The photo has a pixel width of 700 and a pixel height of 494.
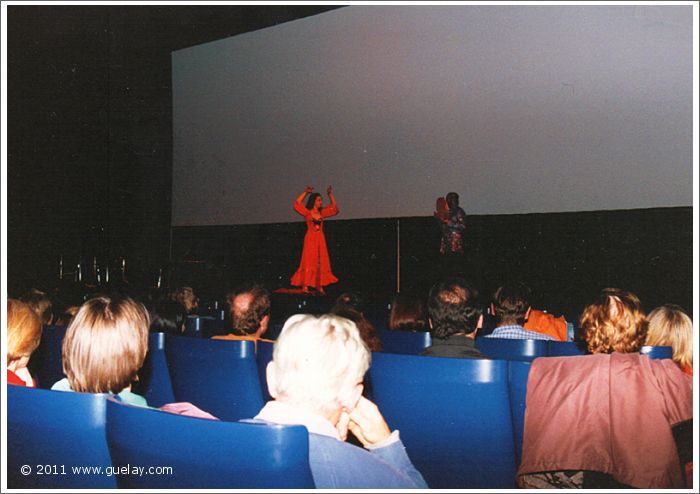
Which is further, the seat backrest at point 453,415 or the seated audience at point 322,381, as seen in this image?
the seat backrest at point 453,415

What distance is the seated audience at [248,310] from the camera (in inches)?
103

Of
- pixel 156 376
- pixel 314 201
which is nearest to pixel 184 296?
pixel 156 376

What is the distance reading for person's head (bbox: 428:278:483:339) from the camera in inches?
88.7

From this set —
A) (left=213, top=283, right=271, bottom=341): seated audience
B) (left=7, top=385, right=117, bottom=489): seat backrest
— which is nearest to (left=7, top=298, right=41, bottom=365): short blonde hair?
(left=7, top=385, right=117, bottom=489): seat backrest

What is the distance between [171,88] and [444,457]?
8.54 meters

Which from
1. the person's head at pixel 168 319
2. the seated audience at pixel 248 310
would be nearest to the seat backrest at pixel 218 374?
the seated audience at pixel 248 310

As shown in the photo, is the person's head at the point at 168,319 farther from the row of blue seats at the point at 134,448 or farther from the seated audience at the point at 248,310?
the row of blue seats at the point at 134,448

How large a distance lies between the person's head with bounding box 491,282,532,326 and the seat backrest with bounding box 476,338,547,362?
Result: 58cm

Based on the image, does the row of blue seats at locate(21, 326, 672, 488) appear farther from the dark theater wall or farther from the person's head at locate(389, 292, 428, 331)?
the dark theater wall

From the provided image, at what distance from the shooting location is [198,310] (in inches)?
187

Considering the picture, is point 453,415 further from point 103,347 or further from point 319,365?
point 103,347

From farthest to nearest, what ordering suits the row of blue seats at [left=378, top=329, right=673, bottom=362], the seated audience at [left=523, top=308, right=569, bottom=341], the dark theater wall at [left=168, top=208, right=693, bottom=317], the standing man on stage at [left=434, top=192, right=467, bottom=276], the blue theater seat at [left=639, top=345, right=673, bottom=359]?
the standing man on stage at [left=434, top=192, right=467, bottom=276] → the dark theater wall at [left=168, top=208, right=693, bottom=317] → the seated audience at [left=523, top=308, right=569, bottom=341] → the row of blue seats at [left=378, top=329, right=673, bottom=362] → the blue theater seat at [left=639, top=345, right=673, bottom=359]

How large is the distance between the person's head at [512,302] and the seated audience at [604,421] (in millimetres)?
1281

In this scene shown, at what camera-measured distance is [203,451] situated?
1.02 meters
